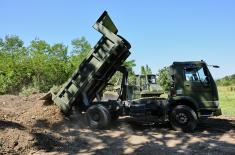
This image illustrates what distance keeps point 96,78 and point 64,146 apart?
4.24 m

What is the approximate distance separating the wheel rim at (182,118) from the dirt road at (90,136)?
489 mm

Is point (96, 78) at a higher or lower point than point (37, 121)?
higher

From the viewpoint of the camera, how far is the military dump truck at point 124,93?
12.8 metres

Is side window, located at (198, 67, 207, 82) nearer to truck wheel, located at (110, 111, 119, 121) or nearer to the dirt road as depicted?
the dirt road

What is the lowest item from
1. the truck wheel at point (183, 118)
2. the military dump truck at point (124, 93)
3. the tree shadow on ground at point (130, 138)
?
the tree shadow on ground at point (130, 138)

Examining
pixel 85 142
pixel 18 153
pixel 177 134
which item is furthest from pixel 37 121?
pixel 177 134

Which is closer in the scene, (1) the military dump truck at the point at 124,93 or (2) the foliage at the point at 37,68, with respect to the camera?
(1) the military dump truck at the point at 124,93

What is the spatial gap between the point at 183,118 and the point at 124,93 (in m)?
2.86

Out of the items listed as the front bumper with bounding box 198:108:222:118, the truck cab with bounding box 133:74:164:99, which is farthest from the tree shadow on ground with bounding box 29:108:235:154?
the truck cab with bounding box 133:74:164:99

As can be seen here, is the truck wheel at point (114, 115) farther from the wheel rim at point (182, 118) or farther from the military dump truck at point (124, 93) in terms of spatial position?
the wheel rim at point (182, 118)

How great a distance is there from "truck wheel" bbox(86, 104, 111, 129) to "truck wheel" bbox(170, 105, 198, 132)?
2492 mm

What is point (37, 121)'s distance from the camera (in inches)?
548

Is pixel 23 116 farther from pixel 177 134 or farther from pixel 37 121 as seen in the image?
pixel 177 134

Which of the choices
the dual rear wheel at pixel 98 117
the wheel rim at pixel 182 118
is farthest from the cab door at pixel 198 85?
the dual rear wheel at pixel 98 117
